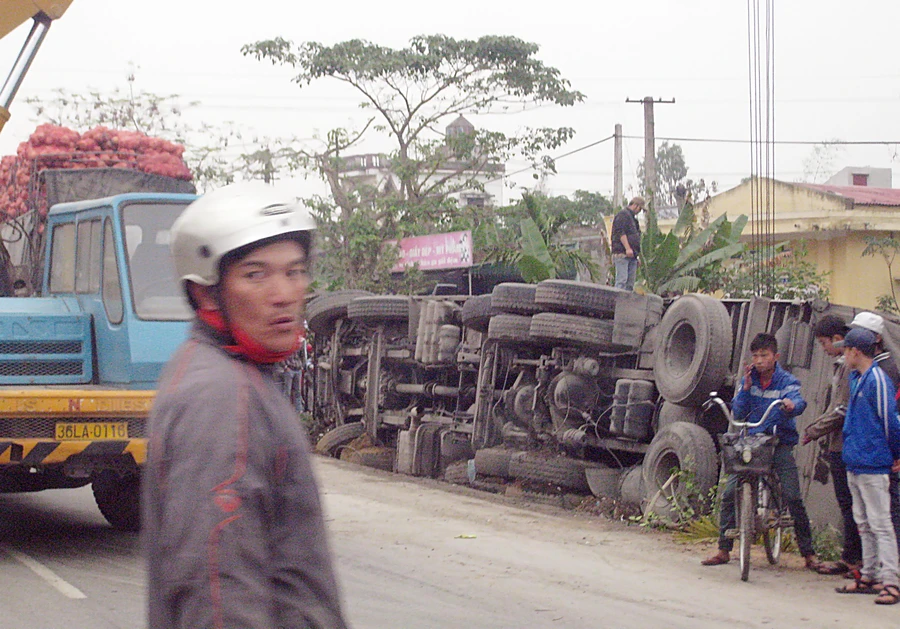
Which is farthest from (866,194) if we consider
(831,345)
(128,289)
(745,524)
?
(128,289)

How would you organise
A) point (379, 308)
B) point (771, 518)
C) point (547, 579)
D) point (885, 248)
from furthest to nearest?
point (885, 248) → point (379, 308) → point (771, 518) → point (547, 579)

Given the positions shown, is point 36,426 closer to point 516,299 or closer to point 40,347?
point 40,347

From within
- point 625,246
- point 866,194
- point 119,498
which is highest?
point 866,194

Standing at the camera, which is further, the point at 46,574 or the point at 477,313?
the point at 477,313

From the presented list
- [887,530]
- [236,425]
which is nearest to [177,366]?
[236,425]

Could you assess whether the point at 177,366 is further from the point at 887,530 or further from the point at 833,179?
the point at 833,179

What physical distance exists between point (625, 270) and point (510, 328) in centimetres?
366

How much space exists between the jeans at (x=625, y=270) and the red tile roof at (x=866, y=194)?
15.6 metres

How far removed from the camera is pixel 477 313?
42.6 ft

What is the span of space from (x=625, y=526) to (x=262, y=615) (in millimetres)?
8917

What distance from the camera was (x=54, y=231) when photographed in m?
9.68

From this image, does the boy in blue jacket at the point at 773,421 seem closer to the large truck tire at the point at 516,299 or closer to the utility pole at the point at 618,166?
the large truck tire at the point at 516,299

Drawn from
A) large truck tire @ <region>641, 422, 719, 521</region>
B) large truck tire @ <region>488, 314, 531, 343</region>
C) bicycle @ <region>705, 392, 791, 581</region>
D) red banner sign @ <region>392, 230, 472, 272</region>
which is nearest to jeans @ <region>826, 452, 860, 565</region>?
bicycle @ <region>705, 392, 791, 581</region>

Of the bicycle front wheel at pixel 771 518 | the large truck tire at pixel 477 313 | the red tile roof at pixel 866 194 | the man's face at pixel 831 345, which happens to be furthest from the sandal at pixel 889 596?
the red tile roof at pixel 866 194
